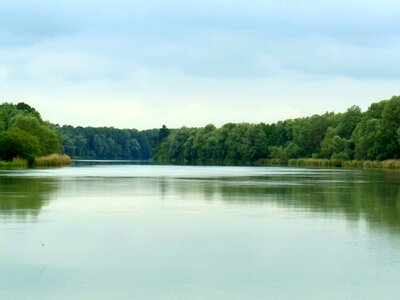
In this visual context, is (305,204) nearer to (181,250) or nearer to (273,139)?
(181,250)

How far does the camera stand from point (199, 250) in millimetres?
14609

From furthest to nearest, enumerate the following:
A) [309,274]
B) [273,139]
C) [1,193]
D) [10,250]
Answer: [273,139] < [1,193] < [10,250] < [309,274]

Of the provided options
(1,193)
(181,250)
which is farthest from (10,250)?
Answer: (1,193)

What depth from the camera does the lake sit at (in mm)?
10878

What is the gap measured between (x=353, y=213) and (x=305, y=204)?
3823mm

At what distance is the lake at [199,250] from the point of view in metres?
10.9

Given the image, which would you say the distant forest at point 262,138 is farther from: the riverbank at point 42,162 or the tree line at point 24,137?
the riverbank at point 42,162

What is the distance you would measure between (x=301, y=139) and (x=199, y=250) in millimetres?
123976

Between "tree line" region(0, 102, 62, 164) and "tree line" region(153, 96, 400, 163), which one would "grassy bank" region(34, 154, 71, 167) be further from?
"tree line" region(153, 96, 400, 163)

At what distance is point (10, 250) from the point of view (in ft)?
47.1

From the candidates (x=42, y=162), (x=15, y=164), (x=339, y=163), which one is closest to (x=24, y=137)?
(x=15, y=164)

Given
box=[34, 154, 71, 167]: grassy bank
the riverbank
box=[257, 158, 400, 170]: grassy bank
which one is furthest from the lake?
box=[34, 154, 71, 167]: grassy bank

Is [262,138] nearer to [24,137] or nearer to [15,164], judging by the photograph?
[24,137]

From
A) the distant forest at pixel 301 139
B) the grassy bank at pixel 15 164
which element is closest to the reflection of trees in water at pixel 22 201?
the grassy bank at pixel 15 164
